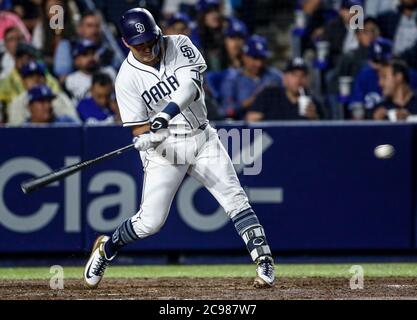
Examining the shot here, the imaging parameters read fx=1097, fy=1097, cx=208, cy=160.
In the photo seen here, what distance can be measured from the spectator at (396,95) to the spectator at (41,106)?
3500 mm

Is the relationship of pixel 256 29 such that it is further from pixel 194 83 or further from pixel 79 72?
pixel 194 83

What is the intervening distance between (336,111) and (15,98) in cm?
376

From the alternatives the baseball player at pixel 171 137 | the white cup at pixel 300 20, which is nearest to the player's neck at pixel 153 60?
the baseball player at pixel 171 137

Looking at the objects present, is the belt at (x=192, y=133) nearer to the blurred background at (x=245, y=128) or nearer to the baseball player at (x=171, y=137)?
the baseball player at (x=171, y=137)

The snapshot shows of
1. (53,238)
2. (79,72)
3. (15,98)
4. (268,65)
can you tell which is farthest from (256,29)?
(53,238)

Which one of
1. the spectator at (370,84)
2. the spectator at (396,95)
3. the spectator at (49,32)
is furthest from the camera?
the spectator at (49,32)

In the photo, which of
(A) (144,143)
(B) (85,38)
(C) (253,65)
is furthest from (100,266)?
(B) (85,38)

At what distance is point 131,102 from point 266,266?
160cm

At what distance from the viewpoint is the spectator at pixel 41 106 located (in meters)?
→ 12.1

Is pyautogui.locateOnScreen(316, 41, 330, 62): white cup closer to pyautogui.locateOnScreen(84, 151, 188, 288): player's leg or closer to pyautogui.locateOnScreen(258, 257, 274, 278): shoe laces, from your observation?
pyautogui.locateOnScreen(84, 151, 188, 288): player's leg

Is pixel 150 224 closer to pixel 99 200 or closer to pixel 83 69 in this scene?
pixel 99 200

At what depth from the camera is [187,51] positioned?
844 centimetres

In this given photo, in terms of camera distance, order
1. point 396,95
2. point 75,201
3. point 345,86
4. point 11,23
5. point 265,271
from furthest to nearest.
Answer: point 11,23, point 345,86, point 396,95, point 75,201, point 265,271

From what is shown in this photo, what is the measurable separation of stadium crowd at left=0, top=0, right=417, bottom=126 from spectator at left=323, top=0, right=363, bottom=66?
0.01m
